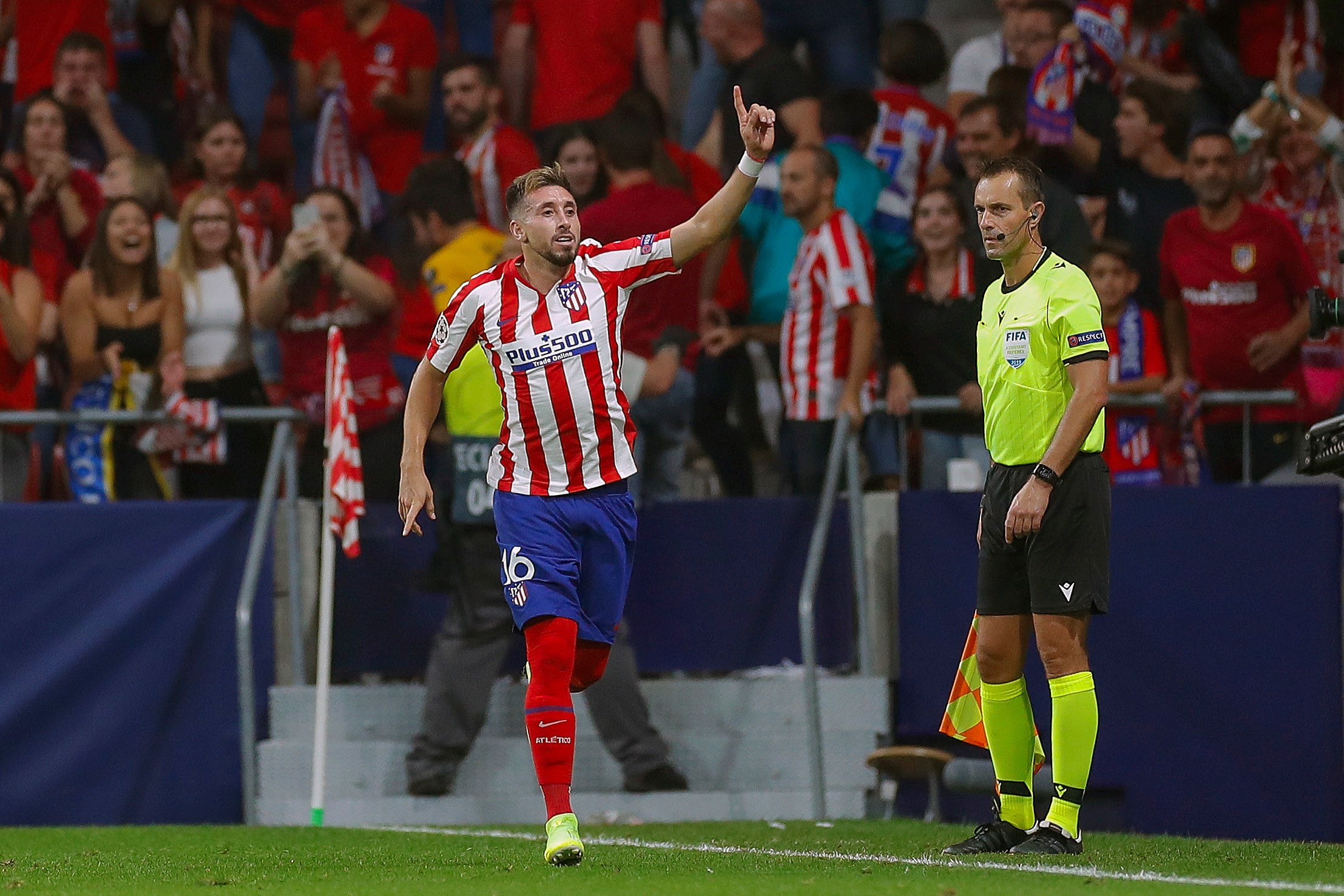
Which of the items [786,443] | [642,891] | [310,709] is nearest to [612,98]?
[786,443]

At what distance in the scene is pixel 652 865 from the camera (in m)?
5.79

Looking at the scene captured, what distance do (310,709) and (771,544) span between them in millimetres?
2395

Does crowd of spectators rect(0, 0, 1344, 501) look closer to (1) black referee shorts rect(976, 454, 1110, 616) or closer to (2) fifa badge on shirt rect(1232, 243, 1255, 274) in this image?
(2) fifa badge on shirt rect(1232, 243, 1255, 274)

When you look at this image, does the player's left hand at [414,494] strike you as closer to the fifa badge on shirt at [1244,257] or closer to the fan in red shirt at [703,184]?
the fan in red shirt at [703,184]

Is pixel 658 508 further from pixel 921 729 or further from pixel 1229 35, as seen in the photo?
pixel 1229 35

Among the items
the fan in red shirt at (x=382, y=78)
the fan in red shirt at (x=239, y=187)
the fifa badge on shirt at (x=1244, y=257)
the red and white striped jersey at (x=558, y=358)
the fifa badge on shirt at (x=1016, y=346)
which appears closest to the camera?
the fifa badge on shirt at (x=1016, y=346)

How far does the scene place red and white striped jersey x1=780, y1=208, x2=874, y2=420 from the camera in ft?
30.7

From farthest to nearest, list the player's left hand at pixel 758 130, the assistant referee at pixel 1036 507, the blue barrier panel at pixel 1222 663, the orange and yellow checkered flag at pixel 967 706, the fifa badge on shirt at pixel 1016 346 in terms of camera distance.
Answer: the blue barrier panel at pixel 1222 663
the orange and yellow checkered flag at pixel 967 706
the player's left hand at pixel 758 130
the fifa badge on shirt at pixel 1016 346
the assistant referee at pixel 1036 507

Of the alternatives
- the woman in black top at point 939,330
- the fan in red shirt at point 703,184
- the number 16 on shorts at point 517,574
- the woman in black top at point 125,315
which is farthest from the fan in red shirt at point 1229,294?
the woman in black top at point 125,315

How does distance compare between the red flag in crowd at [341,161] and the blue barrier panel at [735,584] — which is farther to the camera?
the red flag in crowd at [341,161]

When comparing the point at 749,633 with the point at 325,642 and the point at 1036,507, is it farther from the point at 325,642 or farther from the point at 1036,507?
the point at 1036,507

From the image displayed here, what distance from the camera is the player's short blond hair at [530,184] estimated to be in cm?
607

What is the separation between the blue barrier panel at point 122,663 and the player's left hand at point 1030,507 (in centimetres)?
477

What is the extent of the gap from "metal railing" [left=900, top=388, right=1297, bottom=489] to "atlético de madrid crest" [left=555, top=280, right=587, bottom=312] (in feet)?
10.4
